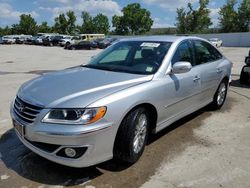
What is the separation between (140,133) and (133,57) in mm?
1401

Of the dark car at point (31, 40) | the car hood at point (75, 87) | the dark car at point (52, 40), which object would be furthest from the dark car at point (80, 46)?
the car hood at point (75, 87)

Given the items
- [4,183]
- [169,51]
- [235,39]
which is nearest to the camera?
[4,183]

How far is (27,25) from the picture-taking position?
8156 cm

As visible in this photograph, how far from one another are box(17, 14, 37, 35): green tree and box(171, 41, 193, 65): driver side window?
269ft

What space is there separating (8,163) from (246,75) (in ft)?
25.4

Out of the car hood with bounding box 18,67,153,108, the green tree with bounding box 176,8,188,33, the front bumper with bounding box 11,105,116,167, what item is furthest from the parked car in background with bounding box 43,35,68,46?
the front bumper with bounding box 11,105,116,167

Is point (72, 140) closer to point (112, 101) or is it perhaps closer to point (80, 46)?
point (112, 101)

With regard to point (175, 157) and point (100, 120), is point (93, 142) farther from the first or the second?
point (175, 157)

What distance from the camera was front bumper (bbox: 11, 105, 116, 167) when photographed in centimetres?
319

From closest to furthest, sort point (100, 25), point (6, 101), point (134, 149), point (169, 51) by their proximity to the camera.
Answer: point (134, 149), point (169, 51), point (6, 101), point (100, 25)

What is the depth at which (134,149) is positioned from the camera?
12.6 ft

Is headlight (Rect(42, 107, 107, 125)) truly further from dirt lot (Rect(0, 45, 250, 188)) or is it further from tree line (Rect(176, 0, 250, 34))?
tree line (Rect(176, 0, 250, 34))

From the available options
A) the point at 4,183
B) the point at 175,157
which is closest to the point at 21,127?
the point at 4,183

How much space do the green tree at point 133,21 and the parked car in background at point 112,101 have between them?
231ft
